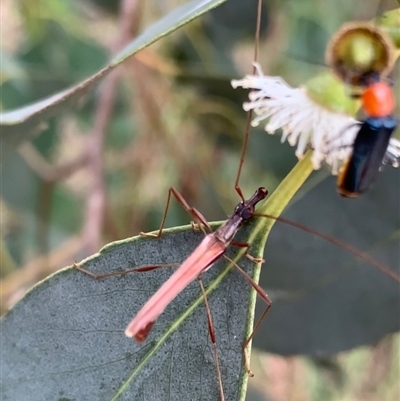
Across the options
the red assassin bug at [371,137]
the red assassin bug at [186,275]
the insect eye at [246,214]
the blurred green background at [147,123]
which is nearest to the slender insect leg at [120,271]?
the red assassin bug at [186,275]

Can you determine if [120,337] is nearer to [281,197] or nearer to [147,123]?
[281,197]

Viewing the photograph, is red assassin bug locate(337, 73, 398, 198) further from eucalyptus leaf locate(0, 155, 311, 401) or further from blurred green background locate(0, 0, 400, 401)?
blurred green background locate(0, 0, 400, 401)

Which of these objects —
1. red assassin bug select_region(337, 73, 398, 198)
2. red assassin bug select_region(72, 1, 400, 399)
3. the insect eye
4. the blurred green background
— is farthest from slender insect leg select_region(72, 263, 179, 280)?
the blurred green background

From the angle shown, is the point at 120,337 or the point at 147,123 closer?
the point at 120,337

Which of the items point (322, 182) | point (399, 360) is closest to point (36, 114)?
point (322, 182)

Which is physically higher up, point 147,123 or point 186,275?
point 147,123

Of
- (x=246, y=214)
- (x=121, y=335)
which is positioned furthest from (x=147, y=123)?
(x=121, y=335)

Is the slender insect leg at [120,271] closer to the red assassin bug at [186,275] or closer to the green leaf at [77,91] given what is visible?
the red assassin bug at [186,275]
